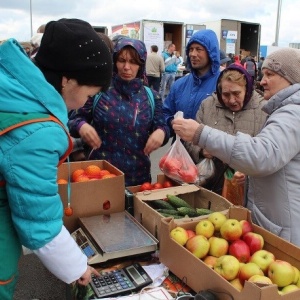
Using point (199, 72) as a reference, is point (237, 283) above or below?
below

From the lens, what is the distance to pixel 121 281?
1610mm

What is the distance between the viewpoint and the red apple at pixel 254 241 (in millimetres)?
1640

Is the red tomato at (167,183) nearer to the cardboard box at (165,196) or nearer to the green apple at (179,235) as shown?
the cardboard box at (165,196)

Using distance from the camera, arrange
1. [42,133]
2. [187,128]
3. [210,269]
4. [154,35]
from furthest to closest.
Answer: [154,35] → [187,128] → [210,269] → [42,133]

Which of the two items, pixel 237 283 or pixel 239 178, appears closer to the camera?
pixel 237 283

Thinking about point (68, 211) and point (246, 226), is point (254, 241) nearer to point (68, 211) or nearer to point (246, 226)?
point (246, 226)

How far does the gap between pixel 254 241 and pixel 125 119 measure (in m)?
1.27

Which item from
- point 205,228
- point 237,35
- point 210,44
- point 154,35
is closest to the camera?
point 205,228

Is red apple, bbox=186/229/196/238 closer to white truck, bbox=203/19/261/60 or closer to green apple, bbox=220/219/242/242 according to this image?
green apple, bbox=220/219/242/242

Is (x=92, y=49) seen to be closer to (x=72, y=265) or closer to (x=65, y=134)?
(x=65, y=134)

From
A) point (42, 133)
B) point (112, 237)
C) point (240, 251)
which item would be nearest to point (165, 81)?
point (112, 237)

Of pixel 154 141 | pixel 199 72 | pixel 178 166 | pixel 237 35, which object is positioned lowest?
pixel 178 166

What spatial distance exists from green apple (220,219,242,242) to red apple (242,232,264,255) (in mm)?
38

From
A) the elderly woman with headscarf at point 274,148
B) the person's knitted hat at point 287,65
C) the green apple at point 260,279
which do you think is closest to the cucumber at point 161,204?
the elderly woman with headscarf at point 274,148
